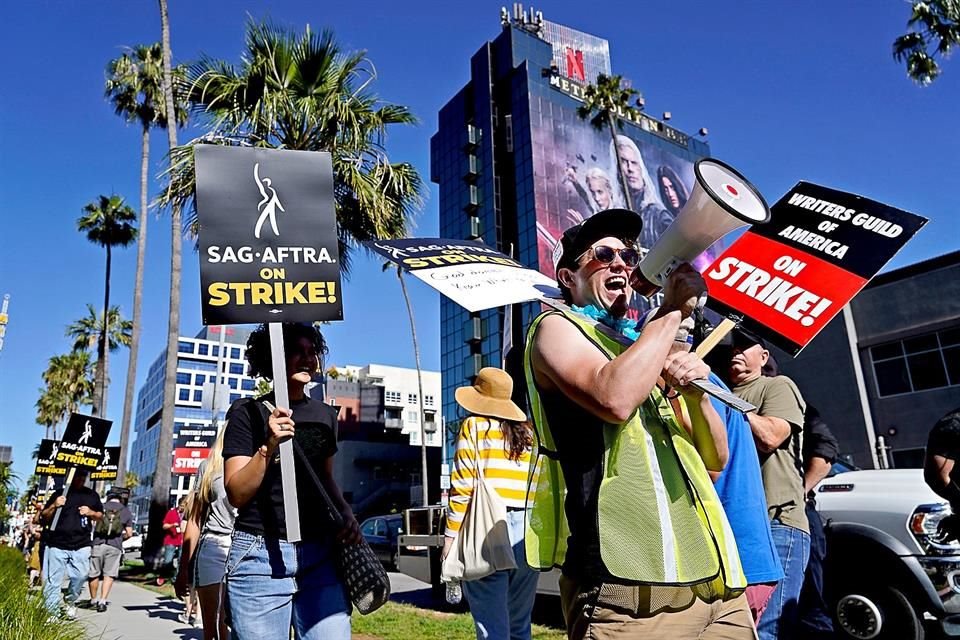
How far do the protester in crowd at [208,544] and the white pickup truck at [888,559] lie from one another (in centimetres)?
467

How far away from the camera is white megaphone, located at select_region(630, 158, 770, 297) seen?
69.7 inches

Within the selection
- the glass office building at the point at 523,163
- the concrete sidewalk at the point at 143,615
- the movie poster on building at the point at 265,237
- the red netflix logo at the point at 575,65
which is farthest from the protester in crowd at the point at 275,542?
the red netflix logo at the point at 575,65

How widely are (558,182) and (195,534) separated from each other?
5378 centimetres

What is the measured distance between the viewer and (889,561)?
550 cm

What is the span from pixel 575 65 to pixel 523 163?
1483 cm

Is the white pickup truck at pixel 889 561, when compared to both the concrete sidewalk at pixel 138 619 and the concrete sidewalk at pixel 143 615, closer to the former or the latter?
the concrete sidewalk at pixel 143 615

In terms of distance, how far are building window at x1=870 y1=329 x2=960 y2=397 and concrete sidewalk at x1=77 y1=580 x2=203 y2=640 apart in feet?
74.0

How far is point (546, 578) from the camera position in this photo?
281 inches

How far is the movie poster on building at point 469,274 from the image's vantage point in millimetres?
3014

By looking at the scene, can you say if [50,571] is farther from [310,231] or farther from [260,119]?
[310,231]

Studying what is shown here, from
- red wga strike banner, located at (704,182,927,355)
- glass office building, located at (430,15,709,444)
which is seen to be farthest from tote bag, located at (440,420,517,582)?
glass office building, located at (430,15,709,444)

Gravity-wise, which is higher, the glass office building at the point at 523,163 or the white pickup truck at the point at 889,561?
the glass office building at the point at 523,163

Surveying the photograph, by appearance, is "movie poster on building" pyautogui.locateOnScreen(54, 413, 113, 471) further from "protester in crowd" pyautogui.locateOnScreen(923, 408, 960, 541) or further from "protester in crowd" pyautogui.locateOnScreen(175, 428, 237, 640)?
"protester in crowd" pyautogui.locateOnScreen(923, 408, 960, 541)

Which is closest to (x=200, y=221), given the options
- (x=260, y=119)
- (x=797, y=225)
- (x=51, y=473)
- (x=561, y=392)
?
(x=561, y=392)
